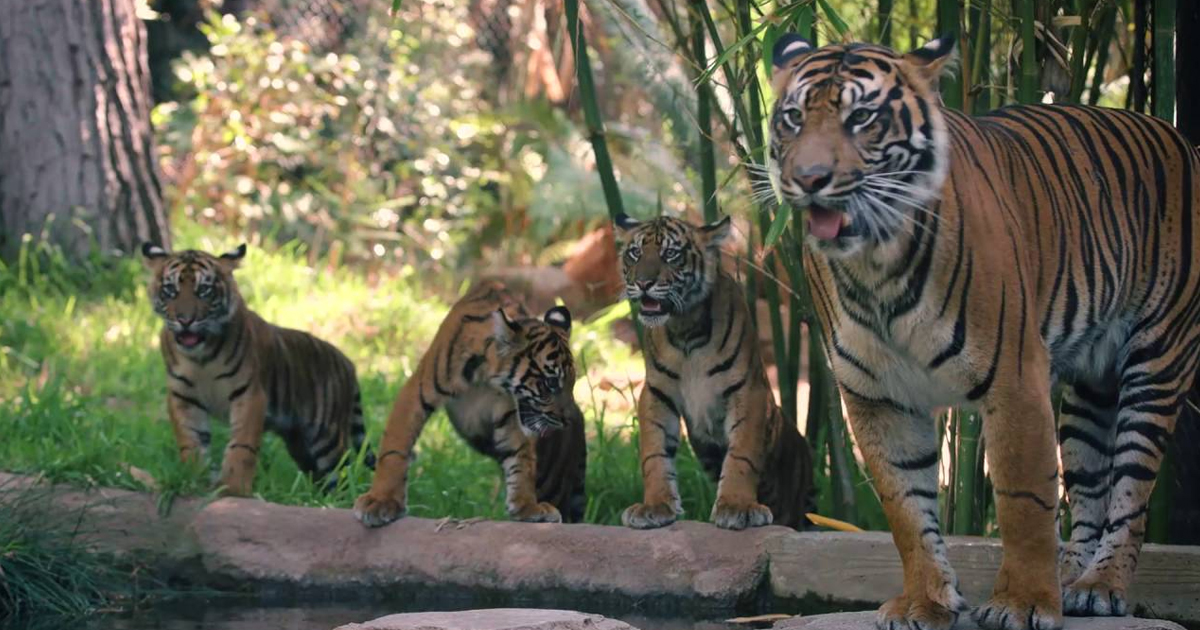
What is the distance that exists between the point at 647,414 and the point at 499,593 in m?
0.88

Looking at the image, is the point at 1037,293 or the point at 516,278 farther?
the point at 516,278

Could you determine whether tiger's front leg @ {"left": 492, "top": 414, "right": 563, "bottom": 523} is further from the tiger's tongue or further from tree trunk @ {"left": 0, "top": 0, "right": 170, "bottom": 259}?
tree trunk @ {"left": 0, "top": 0, "right": 170, "bottom": 259}

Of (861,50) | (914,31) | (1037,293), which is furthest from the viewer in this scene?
(914,31)

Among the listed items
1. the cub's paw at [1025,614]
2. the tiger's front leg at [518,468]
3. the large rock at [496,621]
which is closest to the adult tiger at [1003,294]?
the cub's paw at [1025,614]

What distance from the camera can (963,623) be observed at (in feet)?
13.4

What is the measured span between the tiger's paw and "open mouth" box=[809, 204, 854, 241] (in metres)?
1.02

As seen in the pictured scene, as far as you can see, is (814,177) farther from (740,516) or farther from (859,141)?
(740,516)

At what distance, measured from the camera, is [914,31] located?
6.15 m

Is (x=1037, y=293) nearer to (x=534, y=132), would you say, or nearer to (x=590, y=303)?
(x=590, y=303)

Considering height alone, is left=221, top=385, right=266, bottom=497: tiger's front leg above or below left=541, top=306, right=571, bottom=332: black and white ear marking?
below

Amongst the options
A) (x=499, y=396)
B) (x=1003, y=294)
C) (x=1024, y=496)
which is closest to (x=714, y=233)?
(x=499, y=396)

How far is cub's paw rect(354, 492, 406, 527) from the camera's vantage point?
5520 mm

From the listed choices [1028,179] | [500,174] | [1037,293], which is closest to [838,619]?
[1037,293]

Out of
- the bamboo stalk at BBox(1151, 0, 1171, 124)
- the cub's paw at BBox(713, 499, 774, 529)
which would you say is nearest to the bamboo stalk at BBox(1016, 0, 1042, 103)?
the bamboo stalk at BBox(1151, 0, 1171, 124)
